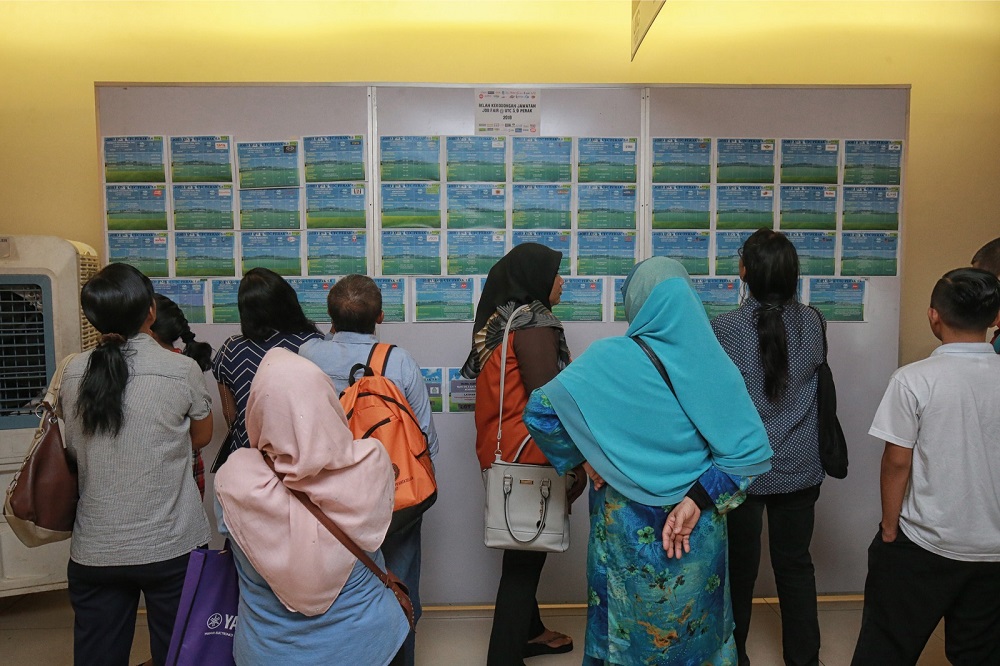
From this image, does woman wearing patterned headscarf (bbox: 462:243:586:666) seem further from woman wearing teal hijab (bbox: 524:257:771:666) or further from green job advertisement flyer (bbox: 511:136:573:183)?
green job advertisement flyer (bbox: 511:136:573:183)

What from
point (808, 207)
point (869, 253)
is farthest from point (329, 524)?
point (869, 253)

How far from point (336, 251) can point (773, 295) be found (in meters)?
1.79

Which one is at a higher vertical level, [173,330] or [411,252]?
[411,252]

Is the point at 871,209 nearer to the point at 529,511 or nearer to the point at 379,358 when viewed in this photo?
the point at 529,511

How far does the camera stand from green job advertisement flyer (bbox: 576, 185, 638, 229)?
2.94m

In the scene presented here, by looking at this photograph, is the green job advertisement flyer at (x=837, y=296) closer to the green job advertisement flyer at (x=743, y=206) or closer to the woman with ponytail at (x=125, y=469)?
the green job advertisement flyer at (x=743, y=206)

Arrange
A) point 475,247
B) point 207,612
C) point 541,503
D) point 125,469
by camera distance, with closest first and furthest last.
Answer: point 207,612
point 125,469
point 541,503
point 475,247

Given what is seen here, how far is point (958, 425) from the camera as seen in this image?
1.72 meters

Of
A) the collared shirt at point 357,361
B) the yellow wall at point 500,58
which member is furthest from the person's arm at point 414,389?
the yellow wall at point 500,58

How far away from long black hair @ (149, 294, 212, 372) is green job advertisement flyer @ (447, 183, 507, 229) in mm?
1140

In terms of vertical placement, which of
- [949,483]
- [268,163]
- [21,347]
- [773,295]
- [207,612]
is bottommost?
[207,612]

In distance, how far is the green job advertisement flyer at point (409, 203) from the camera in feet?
9.55

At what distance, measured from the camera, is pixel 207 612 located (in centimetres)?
150

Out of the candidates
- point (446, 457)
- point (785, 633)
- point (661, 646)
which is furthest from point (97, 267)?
point (785, 633)
